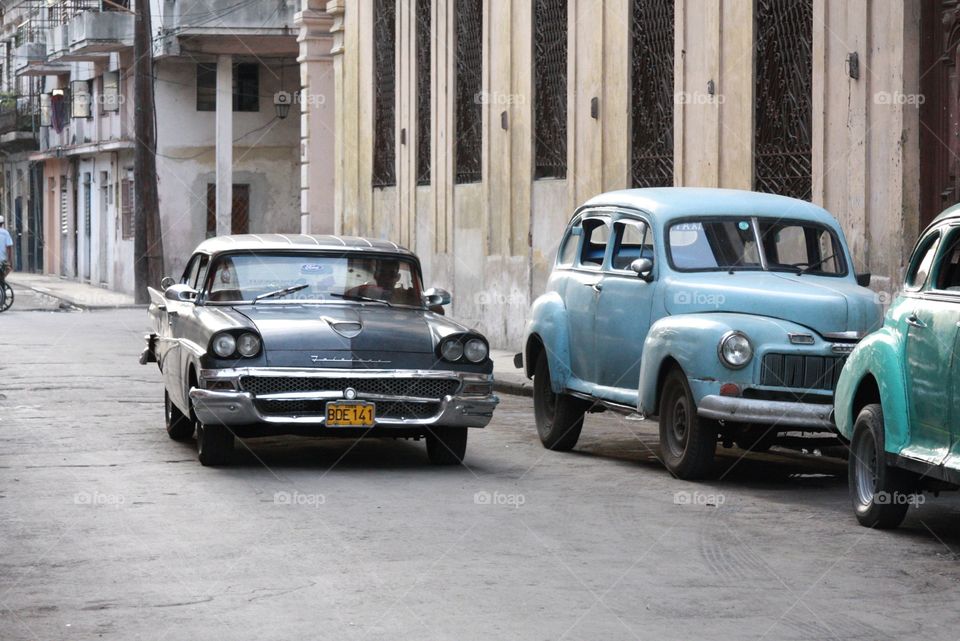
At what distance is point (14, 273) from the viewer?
5984 centimetres

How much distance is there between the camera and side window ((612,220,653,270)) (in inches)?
477

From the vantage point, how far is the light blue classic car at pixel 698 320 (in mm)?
10648

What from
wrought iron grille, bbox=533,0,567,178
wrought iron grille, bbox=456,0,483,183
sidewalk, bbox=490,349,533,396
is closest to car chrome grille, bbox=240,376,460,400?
sidewalk, bbox=490,349,533,396

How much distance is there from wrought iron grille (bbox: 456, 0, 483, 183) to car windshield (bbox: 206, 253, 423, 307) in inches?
498

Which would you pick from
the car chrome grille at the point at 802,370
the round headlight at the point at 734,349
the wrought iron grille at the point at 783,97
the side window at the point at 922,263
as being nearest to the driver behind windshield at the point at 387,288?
the round headlight at the point at 734,349

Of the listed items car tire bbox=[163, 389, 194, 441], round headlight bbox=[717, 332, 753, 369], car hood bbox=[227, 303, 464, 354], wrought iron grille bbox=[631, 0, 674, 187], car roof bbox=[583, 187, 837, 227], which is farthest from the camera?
wrought iron grille bbox=[631, 0, 674, 187]

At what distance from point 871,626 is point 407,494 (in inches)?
155

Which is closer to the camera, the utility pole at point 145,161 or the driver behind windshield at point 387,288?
the driver behind windshield at point 387,288

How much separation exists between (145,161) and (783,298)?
84.4 feet

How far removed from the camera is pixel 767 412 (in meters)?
10.5

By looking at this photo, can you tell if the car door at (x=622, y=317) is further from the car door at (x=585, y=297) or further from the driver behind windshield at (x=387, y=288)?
the driver behind windshield at (x=387, y=288)

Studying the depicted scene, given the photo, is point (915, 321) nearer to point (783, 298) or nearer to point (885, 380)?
point (885, 380)

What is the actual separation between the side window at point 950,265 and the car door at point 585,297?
375 cm

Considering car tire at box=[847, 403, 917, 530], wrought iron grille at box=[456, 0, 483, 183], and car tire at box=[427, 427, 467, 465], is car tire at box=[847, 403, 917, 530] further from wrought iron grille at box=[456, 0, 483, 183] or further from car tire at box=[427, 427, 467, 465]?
wrought iron grille at box=[456, 0, 483, 183]
